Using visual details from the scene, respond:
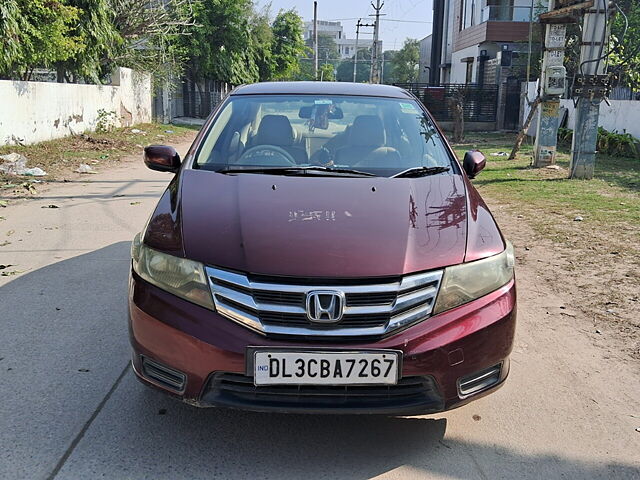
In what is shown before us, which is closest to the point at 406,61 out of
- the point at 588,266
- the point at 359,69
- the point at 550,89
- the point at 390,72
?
the point at 390,72

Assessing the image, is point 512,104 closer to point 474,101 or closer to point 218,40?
point 474,101

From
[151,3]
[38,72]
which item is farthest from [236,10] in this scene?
[38,72]

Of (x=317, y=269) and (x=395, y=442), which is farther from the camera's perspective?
(x=395, y=442)

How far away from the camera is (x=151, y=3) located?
22578 mm

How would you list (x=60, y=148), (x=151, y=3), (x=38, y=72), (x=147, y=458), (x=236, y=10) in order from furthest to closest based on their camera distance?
(x=236, y=10), (x=151, y=3), (x=38, y=72), (x=60, y=148), (x=147, y=458)

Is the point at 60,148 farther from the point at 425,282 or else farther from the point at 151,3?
the point at 425,282

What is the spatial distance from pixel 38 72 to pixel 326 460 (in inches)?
752

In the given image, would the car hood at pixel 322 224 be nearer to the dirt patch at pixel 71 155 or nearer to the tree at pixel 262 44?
the dirt patch at pixel 71 155

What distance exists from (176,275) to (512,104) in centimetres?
2686

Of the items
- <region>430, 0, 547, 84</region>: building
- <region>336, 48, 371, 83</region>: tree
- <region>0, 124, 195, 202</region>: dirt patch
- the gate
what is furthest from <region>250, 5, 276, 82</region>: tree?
<region>336, 48, 371, 83</region>: tree

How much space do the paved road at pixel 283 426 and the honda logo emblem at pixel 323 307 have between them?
68 centimetres

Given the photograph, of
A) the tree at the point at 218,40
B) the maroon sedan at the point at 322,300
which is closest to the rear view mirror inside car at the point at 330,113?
the maroon sedan at the point at 322,300

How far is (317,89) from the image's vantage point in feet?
15.5

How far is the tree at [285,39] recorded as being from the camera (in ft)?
141
